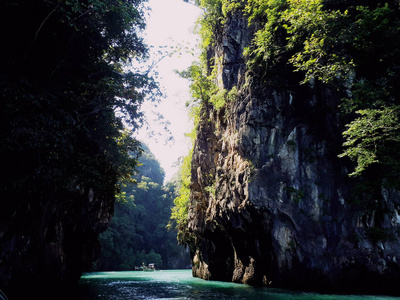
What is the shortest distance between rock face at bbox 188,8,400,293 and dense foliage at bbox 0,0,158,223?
6458 mm

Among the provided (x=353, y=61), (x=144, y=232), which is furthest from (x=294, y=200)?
(x=144, y=232)

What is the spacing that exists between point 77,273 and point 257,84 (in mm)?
17821

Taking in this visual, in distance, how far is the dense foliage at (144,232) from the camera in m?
42.3

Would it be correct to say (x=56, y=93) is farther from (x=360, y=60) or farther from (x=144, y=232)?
(x=144, y=232)

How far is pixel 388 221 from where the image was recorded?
1058 centimetres

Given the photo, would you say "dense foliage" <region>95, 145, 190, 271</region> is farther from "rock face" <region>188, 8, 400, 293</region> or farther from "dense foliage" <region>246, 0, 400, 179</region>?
"dense foliage" <region>246, 0, 400, 179</region>

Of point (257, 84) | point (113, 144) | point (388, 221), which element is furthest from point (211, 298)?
point (257, 84)

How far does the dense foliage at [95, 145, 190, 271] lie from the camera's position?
42312mm

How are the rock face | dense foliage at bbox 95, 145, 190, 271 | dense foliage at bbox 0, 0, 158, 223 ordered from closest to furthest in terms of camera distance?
dense foliage at bbox 0, 0, 158, 223, the rock face, dense foliage at bbox 95, 145, 190, 271

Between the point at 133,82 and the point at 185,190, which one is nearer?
the point at 133,82

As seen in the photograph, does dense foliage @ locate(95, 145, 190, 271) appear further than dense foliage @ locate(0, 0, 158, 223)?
Yes

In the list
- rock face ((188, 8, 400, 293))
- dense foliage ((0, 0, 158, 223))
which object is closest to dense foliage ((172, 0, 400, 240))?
rock face ((188, 8, 400, 293))

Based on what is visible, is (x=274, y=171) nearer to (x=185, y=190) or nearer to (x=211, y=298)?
(x=211, y=298)

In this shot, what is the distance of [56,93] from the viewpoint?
29.6 feet
